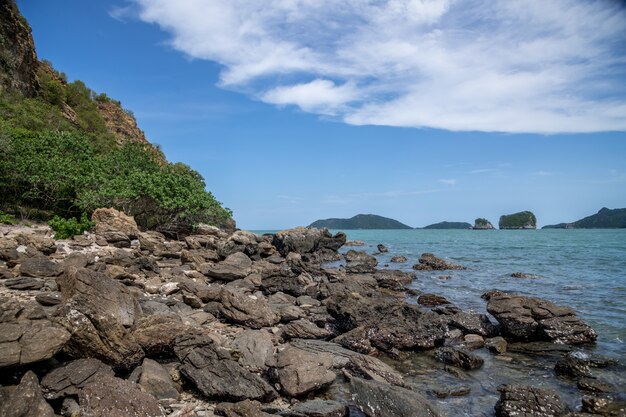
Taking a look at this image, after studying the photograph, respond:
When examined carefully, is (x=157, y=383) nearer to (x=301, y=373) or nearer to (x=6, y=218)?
(x=301, y=373)

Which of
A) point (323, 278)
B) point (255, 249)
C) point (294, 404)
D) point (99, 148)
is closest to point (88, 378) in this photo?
point (294, 404)

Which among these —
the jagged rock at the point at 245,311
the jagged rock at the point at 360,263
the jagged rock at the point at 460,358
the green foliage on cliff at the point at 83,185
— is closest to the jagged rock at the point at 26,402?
the jagged rock at the point at 245,311

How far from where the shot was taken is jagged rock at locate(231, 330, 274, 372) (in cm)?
880

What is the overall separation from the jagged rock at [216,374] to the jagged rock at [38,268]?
828cm

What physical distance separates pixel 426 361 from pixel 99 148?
144 feet

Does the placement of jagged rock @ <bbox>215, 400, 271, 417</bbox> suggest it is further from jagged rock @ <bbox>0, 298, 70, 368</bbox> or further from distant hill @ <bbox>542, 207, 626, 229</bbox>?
→ distant hill @ <bbox>542, 207, 626, 229</bbox>

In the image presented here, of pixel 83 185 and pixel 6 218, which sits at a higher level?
pixel 83 185

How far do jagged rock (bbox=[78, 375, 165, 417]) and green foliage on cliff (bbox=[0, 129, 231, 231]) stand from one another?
23985 mm

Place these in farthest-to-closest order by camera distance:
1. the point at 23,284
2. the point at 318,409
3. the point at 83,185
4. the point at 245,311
Answer: the point at 83,185 → the point at 245,311 → the point at 23,284 → the point at 318,409

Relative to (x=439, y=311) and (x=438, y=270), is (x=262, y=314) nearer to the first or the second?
(x=439, y=311)

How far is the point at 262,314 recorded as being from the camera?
12.3m

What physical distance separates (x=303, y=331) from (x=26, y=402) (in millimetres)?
7170

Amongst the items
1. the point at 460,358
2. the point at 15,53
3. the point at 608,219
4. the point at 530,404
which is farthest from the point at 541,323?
the point at 608,219

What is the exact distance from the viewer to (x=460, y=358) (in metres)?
9.94
